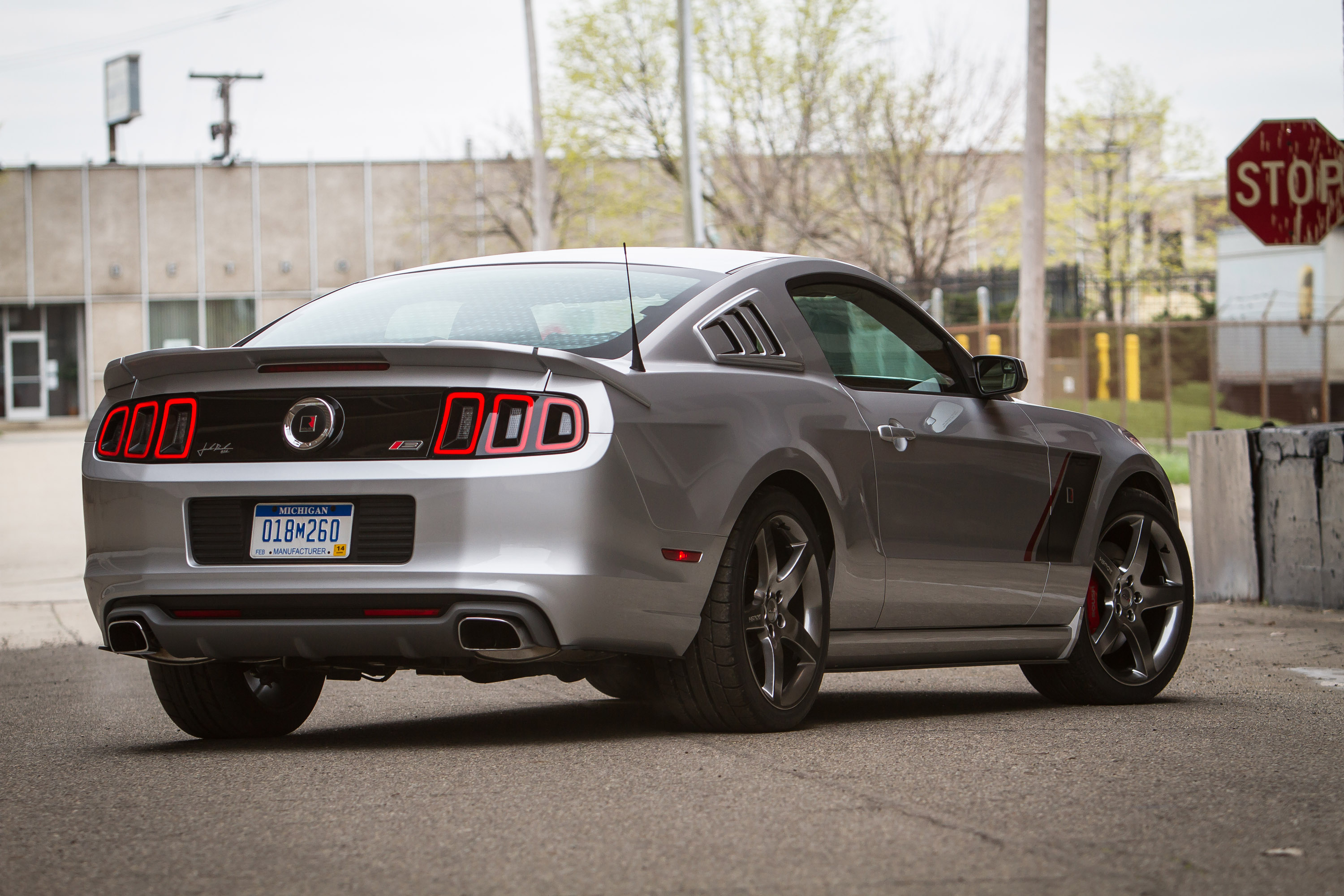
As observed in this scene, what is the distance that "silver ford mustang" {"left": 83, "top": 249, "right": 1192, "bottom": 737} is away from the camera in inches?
189

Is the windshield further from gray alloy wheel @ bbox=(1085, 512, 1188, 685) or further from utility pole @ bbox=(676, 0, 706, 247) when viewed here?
utility pole @ bbox=(676, 0, 706, 247)

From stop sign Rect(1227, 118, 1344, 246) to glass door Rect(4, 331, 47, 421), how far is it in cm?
4621

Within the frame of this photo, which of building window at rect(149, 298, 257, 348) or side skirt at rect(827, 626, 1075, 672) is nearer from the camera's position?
side skirt at rect(827, 626, 1075, 672)

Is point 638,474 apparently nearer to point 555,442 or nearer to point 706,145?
point 555,442

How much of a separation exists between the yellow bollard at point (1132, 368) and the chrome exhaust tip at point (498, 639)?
26135 millimetres

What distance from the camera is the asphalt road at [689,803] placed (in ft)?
11.7

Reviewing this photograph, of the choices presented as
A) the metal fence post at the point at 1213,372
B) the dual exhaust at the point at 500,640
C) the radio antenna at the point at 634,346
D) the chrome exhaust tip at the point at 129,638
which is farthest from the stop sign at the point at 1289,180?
the metal fence post at the point at 1213,372

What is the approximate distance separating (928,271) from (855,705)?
2973cm

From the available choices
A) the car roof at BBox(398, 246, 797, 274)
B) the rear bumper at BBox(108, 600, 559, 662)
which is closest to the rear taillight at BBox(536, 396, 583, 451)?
the rear bumper at BBox(108, 600, 559, 662)

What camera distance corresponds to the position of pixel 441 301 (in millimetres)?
5637

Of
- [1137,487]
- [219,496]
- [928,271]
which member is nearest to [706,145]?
[928,271]

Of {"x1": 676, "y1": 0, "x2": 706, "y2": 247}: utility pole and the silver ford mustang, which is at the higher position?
{"x1": 676, "y1": 0, "x2": 706, "y2": 247}: utility pole

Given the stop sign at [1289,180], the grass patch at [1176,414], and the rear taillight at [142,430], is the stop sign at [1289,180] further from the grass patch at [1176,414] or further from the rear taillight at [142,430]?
the grass patch at [1176,414]
